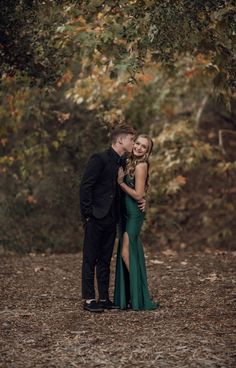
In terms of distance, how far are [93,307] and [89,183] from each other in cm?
123

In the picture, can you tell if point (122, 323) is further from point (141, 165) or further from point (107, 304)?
point (141, 165)

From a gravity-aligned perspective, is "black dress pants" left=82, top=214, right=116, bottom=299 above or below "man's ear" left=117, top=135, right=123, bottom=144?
below

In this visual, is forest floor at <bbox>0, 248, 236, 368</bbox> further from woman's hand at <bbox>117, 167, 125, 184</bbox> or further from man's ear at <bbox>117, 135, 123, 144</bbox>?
man's ear at <bbox>117, 135, 123, 144</bbox>

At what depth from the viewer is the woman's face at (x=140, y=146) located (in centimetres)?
741

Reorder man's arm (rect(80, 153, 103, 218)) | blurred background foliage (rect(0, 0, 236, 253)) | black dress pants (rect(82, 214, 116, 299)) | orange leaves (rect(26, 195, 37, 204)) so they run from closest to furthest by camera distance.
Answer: man's arm (rect(80, 153, 103, 218)), black dress pants (rect(82, 214, 116, 299)), blurred background foliage (rect(0, 0, 236, 253)), orange leaves (rect(26, 195, 37, 204))

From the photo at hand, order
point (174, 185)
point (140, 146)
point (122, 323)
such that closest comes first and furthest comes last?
point (122, 323)
point (140, 146)
point (174, 185)

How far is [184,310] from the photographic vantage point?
24.8 feet

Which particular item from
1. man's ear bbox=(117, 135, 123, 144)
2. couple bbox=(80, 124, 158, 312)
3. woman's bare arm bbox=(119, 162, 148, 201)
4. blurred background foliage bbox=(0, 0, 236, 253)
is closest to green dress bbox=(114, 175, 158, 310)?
couple bbox=(80, 124, 158, 312)

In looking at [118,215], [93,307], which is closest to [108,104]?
[118,215]

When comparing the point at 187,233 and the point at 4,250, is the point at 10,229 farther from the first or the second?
the point at 187,233

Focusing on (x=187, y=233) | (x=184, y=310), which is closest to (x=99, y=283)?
(x=184, y=310)

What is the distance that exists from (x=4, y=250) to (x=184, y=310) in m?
7.02

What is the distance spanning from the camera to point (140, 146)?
7.41 meters

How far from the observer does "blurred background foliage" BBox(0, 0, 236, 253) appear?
25.0 ft
